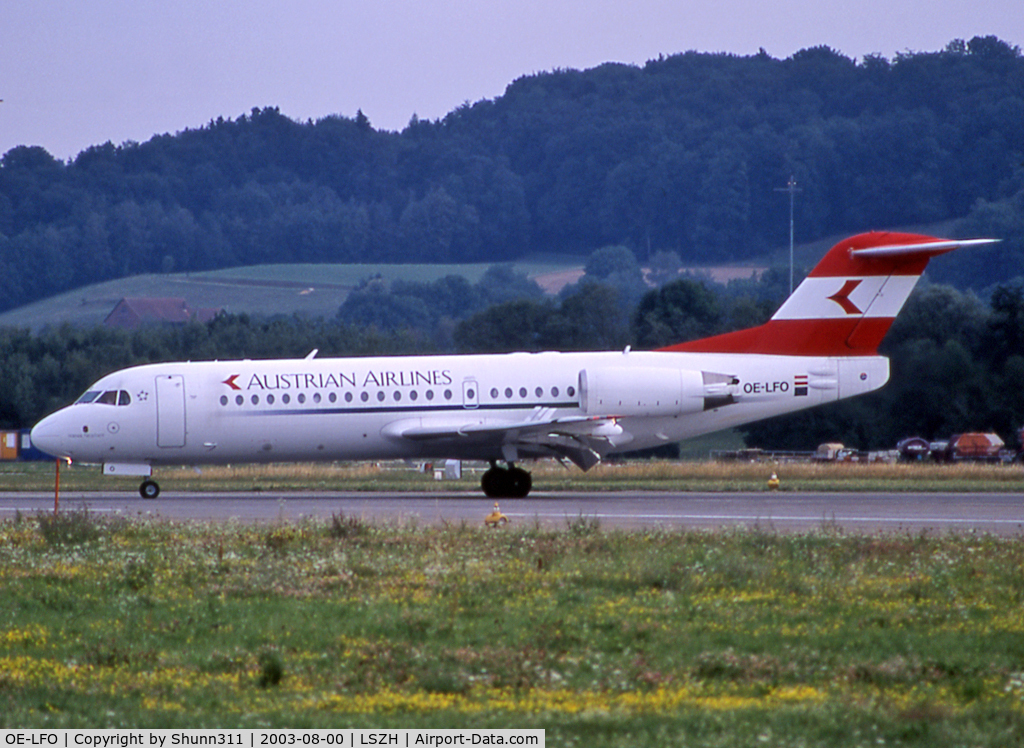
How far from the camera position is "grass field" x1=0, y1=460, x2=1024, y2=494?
3077 centimetres

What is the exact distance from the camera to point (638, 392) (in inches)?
1078

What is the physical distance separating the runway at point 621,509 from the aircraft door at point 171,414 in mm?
1304

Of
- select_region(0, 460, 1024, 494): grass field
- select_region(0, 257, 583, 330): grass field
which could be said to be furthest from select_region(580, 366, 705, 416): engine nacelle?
select_region(0, 257, 583, 330): grass field

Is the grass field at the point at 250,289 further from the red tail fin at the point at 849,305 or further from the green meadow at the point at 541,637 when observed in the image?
the green meadow at the point at 541,637

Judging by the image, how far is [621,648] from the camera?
10.4 m

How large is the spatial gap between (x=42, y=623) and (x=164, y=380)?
54.1 feet

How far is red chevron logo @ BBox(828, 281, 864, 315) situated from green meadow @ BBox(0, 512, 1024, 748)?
40.1ft

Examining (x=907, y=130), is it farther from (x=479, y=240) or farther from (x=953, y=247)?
(x=953, y=247)

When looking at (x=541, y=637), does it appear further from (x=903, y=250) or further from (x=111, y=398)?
(x=903, y=250)

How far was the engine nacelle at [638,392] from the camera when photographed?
27.3m

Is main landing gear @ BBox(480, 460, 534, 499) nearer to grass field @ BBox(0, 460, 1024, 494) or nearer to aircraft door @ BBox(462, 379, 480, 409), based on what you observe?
aircraft door @ BBox(462, 379, 480, 409)

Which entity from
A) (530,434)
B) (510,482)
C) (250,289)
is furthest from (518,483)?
(250,289)

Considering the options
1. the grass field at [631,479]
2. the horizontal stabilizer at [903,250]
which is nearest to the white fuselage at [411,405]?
the horizontal stabilizer at [903,250]

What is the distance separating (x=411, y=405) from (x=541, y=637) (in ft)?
56.2
